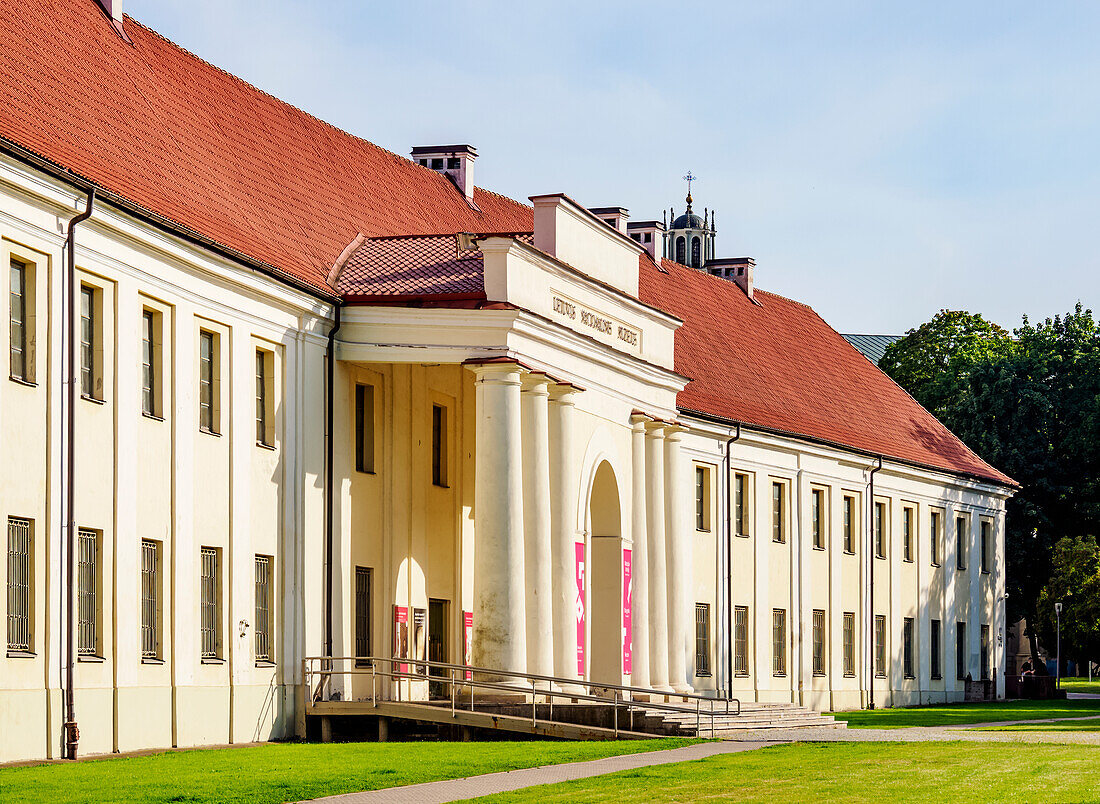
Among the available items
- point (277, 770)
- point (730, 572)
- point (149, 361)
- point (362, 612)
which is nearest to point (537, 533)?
point (362, 612)

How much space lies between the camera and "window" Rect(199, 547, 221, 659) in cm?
2925

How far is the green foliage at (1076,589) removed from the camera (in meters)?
66.4

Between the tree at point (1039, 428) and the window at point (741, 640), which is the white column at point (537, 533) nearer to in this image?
the window at point (741, 640)

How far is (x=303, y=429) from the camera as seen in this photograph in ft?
106

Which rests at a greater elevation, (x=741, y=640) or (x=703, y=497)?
(x=703, y=497)

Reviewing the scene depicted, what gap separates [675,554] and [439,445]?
717 centimetres

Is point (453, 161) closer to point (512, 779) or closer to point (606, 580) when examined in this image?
point (606, 580)

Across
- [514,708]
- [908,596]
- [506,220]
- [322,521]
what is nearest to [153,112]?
[322,521]

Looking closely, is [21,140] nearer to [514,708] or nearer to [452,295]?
[452,295]

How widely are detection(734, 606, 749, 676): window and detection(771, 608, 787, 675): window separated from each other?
123 cm

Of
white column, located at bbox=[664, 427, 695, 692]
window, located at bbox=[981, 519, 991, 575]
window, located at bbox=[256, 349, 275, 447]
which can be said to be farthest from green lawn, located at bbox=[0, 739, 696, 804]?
window, located at bbox=[981, 519, 991, 575]

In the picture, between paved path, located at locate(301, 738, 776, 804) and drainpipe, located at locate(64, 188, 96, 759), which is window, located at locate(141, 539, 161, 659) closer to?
drainpipe, located at locate(64, 188, 96, 759)

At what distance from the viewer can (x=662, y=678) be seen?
41406mm

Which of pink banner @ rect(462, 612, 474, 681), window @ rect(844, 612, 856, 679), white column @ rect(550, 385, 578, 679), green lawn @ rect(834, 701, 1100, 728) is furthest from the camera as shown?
window @ rect(844, 612, 856, 679)
